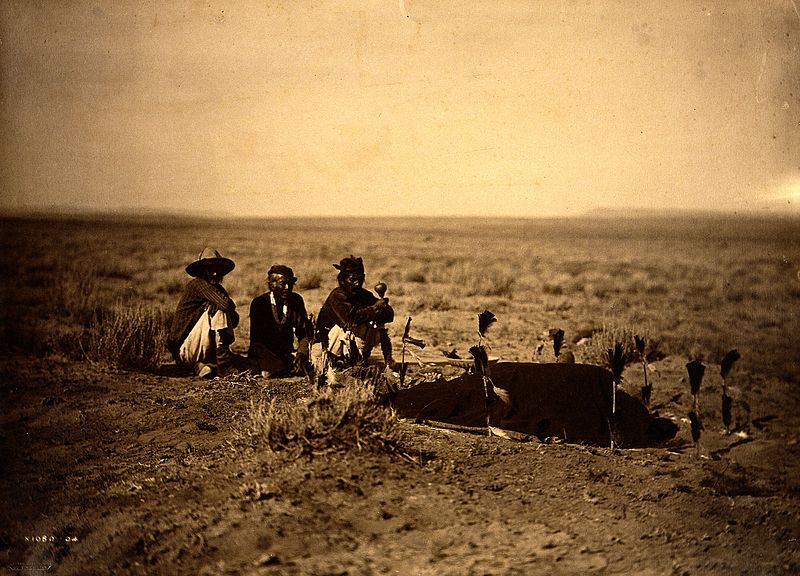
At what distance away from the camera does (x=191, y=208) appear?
27.3 ft

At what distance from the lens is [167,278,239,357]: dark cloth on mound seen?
6688 mm

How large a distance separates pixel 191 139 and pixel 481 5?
3.32m

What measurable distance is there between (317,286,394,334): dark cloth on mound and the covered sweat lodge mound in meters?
0.75

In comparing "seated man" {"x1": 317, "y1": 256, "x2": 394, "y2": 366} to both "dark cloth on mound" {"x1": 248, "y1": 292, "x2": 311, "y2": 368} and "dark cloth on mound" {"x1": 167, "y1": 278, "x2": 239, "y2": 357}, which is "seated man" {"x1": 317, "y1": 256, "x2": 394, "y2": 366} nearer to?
"dark cloth on mound" {"x1": 248, "y1": 292, "x2": 311, "y2": 368}

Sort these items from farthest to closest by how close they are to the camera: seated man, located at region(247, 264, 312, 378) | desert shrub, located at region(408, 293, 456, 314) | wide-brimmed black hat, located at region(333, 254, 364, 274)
→ desert shrub, located at region(408, 293, 456, 314)
seated man, located at region(247, 264, 312, 378)
wide-brimmed black hat, located at region(333, 254, 364, 274)

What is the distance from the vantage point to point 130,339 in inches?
282

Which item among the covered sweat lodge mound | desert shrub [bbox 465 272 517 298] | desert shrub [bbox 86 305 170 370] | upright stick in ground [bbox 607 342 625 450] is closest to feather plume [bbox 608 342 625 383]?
upright stick in ground [bbox 607 342 625 450]

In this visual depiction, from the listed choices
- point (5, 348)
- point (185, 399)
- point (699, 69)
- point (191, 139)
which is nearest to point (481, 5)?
point (699, 69)

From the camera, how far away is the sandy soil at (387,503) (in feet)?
12.7

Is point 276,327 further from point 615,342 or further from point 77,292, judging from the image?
point 77,292

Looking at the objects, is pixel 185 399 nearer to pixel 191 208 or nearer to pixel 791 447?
pixel 191 208

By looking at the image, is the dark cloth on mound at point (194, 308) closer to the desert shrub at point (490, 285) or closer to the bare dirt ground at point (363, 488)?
the bare dirt ground at point (363, 488)

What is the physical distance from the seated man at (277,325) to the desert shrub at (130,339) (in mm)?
1180

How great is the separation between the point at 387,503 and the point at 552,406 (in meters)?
1.75
